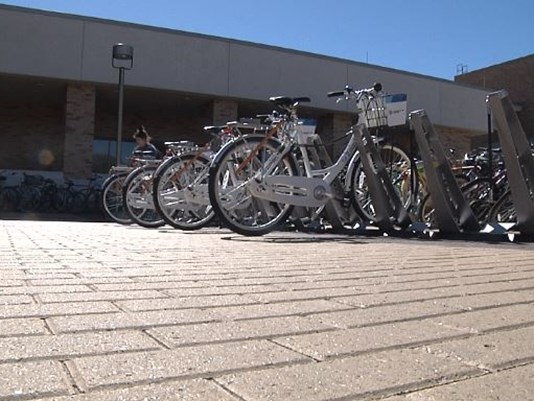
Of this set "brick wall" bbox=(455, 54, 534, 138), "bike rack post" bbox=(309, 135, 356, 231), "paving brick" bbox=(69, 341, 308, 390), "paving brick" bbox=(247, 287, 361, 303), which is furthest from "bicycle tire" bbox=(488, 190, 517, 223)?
"brick wall" bbox=(455, 54, 534, 138)

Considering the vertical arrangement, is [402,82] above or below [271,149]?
above

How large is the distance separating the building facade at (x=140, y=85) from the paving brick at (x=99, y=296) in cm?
1366

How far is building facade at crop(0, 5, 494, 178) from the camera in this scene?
17906 millimetres

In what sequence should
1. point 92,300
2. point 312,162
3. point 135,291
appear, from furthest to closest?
1. point 312,162
2. point 135,291
3. point 92,300

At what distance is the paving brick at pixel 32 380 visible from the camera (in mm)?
1442

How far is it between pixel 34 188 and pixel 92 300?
1739 centimetres

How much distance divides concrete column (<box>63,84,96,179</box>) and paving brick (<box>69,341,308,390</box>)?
1766cm

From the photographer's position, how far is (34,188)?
61.6 feet

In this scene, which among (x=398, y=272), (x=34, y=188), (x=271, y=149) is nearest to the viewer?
(x=398, y=272)

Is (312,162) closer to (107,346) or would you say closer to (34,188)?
(107,346)

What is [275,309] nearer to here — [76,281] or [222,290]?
[222,290]

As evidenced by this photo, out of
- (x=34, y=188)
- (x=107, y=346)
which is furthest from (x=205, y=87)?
(x=107, y=346)

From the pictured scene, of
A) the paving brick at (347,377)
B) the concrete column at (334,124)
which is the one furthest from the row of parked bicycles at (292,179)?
the concrete column at (334,124)

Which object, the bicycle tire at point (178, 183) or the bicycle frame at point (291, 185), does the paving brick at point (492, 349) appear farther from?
the bicycle tire at point (178, 183)
